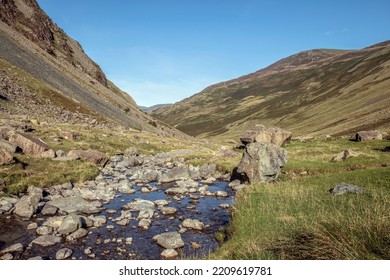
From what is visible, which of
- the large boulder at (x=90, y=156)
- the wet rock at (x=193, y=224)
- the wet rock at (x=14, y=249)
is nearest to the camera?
the wet rock at (x=14, y=249)

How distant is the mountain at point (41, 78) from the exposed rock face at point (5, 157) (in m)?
31.6

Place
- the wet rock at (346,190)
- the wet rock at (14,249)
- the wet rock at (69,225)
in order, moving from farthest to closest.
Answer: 1. the wet rock at (346,190)
2. the wet rock at (69,225)
3. the wet rock at (14,249)

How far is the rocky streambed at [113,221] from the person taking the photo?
12.3 metres

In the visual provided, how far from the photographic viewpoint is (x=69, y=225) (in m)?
14.0

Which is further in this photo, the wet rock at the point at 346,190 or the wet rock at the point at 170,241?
the wet rock at the point at 346,190

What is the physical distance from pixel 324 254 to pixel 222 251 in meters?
4.29

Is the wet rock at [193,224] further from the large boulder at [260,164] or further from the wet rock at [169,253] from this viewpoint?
the large boulder at [260,164]

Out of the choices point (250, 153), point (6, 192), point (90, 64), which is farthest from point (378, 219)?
point (90, 64)

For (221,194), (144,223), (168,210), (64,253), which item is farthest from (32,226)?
(221,194)

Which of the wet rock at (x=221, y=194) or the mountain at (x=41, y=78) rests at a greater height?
the mountain at (x=41, y=78)

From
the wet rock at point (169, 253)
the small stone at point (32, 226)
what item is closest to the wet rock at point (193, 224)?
the wet rock at point (169, 253)

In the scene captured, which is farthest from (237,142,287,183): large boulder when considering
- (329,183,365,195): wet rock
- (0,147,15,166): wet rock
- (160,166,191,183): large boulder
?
(0,147,15,166): wet rock

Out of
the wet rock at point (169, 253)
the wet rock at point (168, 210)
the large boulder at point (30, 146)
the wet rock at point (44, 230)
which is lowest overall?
the wet rock at point (169, 253)

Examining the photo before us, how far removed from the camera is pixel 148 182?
28031 mm
